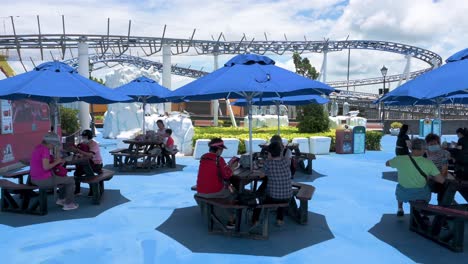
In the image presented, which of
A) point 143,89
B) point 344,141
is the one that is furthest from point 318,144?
point 143,89

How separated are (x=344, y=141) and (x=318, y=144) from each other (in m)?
1.07

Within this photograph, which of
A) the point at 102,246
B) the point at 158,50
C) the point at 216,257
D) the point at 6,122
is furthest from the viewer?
the point at 158,50

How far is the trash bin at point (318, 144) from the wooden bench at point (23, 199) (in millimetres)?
9583

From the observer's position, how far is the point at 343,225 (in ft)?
18.7

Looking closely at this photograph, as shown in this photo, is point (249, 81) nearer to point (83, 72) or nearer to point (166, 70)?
point (83, 72)

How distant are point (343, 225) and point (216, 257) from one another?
2.20 metres

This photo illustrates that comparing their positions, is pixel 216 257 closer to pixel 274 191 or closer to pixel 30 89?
pixel 274 191

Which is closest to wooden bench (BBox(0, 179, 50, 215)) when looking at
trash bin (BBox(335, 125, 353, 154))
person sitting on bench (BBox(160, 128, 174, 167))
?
person sitting on bench (BBox(160, 128, 174, 167))

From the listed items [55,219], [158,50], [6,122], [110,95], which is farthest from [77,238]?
[158,50]

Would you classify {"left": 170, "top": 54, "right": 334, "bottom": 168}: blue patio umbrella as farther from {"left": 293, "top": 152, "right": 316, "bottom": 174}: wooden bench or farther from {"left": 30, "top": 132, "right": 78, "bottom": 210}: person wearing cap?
{"left": 293, "top": 152, "right": 316, "bottom": 174}: wooden bench

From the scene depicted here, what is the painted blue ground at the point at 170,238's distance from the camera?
442 centimetres

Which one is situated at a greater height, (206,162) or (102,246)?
(206,162)

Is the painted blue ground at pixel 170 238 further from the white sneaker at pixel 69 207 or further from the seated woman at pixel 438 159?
the seated woman at pixel 438 159

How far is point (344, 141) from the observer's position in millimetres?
14148
